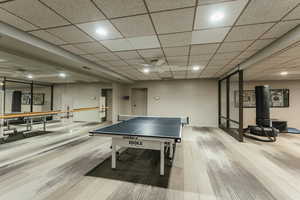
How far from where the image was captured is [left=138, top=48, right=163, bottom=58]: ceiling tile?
123 inches

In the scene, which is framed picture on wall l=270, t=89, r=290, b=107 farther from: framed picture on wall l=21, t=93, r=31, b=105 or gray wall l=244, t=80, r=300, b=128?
framed picture on wall l=21, t=93, r=31, b=105

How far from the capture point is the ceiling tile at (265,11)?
158 cm

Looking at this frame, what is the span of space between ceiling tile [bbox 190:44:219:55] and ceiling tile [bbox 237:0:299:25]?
2.80ft

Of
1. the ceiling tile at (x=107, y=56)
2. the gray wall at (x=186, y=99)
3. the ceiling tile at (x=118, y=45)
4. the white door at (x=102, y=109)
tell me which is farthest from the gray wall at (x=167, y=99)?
the ceiling tile at (x=118, y=45)

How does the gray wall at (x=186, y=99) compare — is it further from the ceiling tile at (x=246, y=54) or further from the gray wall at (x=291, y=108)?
the ceiling tile at (x=246, y=54)

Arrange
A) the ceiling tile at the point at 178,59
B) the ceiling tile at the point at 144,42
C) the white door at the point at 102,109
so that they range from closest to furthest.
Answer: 1. the ceiling tile at the point at 144,42
2. the ceiling tile at the point at 178,59
3. the white door at the point at 102,109

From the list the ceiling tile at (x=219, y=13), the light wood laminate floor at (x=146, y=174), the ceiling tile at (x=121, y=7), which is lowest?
the light wood laminate floor at (x=146, y=174)

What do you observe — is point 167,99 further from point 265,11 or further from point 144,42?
point 265,11

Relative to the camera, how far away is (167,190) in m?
1.93

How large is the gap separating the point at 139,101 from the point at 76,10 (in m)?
6.58

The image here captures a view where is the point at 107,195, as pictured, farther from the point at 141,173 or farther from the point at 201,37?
the point at 201,37

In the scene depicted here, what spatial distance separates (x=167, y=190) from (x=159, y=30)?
8.46 ft

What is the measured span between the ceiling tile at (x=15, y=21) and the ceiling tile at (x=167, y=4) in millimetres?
1956

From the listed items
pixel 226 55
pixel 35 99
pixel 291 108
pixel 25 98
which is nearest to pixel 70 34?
pixel 226 55
